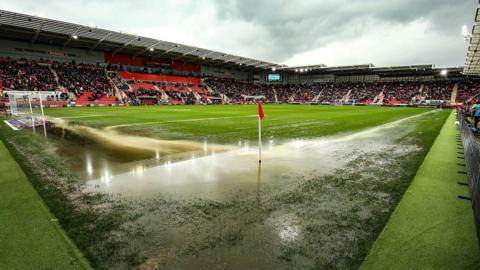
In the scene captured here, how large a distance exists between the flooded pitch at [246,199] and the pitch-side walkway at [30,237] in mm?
665

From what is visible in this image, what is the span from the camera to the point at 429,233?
3562mm

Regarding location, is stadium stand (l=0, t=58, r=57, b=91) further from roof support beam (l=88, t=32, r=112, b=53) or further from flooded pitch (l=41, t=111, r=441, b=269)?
flooded pitch (l=41, t=111, r=441, b=269)

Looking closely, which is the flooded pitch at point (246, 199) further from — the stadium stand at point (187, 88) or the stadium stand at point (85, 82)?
the stadium stand at point (85, 82)

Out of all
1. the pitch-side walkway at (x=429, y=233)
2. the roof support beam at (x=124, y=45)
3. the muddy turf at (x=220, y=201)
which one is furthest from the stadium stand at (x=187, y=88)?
the pitch-side walkway at (x=429, y=233)

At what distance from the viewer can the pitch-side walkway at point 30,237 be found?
2.86m

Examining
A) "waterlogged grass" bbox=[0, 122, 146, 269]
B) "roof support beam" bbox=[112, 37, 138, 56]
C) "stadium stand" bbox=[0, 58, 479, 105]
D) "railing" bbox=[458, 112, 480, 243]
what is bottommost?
"waterlogged grass" bbox=[0, 122, 146, 269]

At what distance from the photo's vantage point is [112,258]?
3.00 m

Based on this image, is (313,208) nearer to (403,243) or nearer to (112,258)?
(403,243)

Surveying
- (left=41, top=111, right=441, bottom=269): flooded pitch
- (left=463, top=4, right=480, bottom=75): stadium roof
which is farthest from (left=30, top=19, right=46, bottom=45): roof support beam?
(left=463, top=4, right=480, bottom=75): stadium roof

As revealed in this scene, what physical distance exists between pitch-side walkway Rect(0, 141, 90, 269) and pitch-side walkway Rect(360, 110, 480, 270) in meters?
3.53

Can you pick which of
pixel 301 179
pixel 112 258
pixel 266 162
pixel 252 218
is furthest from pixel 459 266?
pixel 266 162

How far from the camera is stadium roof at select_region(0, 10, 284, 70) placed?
124ft

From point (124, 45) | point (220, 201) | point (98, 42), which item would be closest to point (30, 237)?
point (220, 201)

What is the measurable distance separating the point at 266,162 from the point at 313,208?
3.25m
